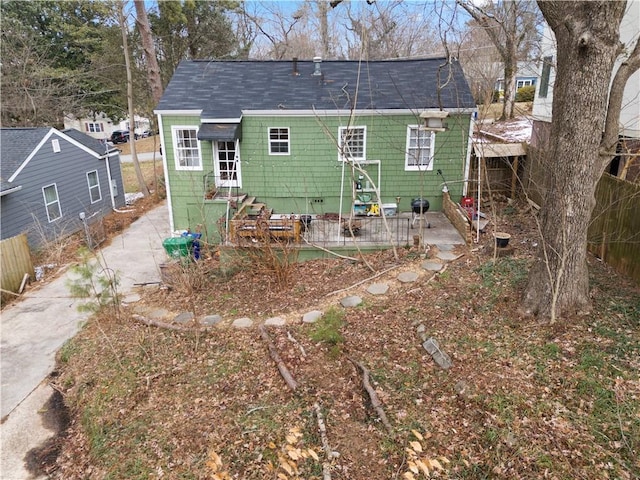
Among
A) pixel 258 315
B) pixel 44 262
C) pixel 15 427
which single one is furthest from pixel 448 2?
pixel 44 262

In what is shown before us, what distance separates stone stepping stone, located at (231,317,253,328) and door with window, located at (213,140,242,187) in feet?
17.4

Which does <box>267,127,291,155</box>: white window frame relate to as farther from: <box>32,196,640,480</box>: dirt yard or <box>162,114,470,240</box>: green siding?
<box>32,196,640,480</box>: dirt yard

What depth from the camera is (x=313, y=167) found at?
1216 centimetres

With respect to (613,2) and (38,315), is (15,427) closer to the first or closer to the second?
(38,315)

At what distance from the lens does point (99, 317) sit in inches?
311

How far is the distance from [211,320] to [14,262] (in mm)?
6611

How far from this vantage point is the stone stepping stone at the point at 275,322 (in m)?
7.38

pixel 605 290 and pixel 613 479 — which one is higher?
pixel 605 290

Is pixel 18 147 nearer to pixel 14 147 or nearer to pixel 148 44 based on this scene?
pixel 14 147

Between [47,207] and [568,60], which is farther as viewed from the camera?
[47,207]

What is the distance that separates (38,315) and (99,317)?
Result: 2.73 m

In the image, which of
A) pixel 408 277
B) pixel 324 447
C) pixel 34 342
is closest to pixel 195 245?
pixel 34 342

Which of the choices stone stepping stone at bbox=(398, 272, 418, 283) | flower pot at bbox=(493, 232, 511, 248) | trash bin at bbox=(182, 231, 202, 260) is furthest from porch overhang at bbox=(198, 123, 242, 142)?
flower pot at bbox=(493, 232, 511, 248)

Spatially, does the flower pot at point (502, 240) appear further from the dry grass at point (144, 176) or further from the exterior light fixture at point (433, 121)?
the dry grass at point (144, 176)
